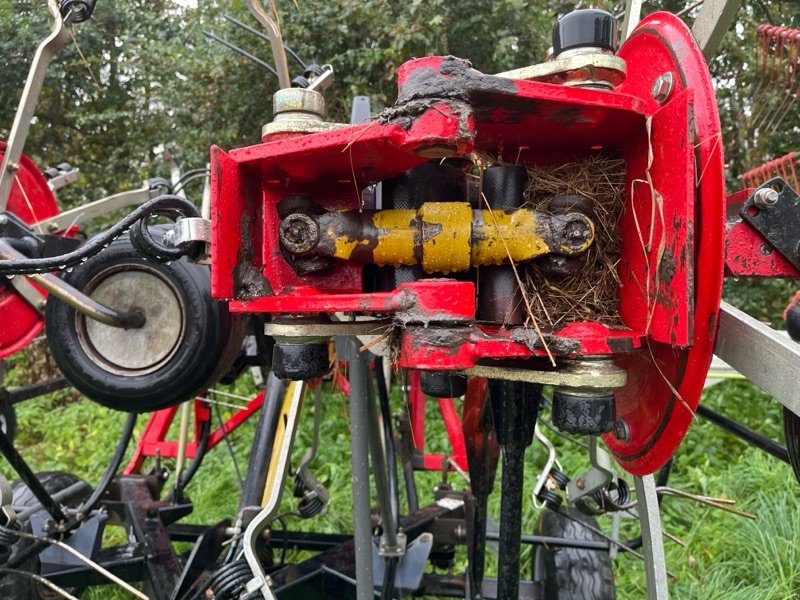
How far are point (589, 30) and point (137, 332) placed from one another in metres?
1.24

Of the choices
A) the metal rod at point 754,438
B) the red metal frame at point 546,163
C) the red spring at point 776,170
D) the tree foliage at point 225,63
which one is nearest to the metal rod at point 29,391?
the red metal frame at point 546,163

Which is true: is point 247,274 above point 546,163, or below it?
below

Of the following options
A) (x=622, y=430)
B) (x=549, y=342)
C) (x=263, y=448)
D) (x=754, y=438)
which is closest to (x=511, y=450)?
(x=622, y=430)

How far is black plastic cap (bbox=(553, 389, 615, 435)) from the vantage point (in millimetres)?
774

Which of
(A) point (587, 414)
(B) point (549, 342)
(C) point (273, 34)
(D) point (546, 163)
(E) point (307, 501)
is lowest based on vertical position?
(E) point (307, 501)

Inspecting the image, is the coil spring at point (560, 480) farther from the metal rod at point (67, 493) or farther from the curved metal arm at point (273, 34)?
the metal rod at point (67, 493)

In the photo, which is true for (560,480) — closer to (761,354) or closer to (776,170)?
(761,354)

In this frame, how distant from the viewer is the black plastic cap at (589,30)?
80 centimetres

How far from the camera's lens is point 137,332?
1.47 metres

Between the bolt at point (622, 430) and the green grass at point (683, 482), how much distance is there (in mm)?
1307

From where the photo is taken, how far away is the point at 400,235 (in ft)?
2.69

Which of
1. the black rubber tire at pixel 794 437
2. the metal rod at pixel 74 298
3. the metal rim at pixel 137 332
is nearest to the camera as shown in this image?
the black rubber tire at pixel 794 437

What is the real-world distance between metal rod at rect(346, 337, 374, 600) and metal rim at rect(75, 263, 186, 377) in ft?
1.63

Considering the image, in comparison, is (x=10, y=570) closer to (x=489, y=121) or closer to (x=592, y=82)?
(x=489, y=121)
